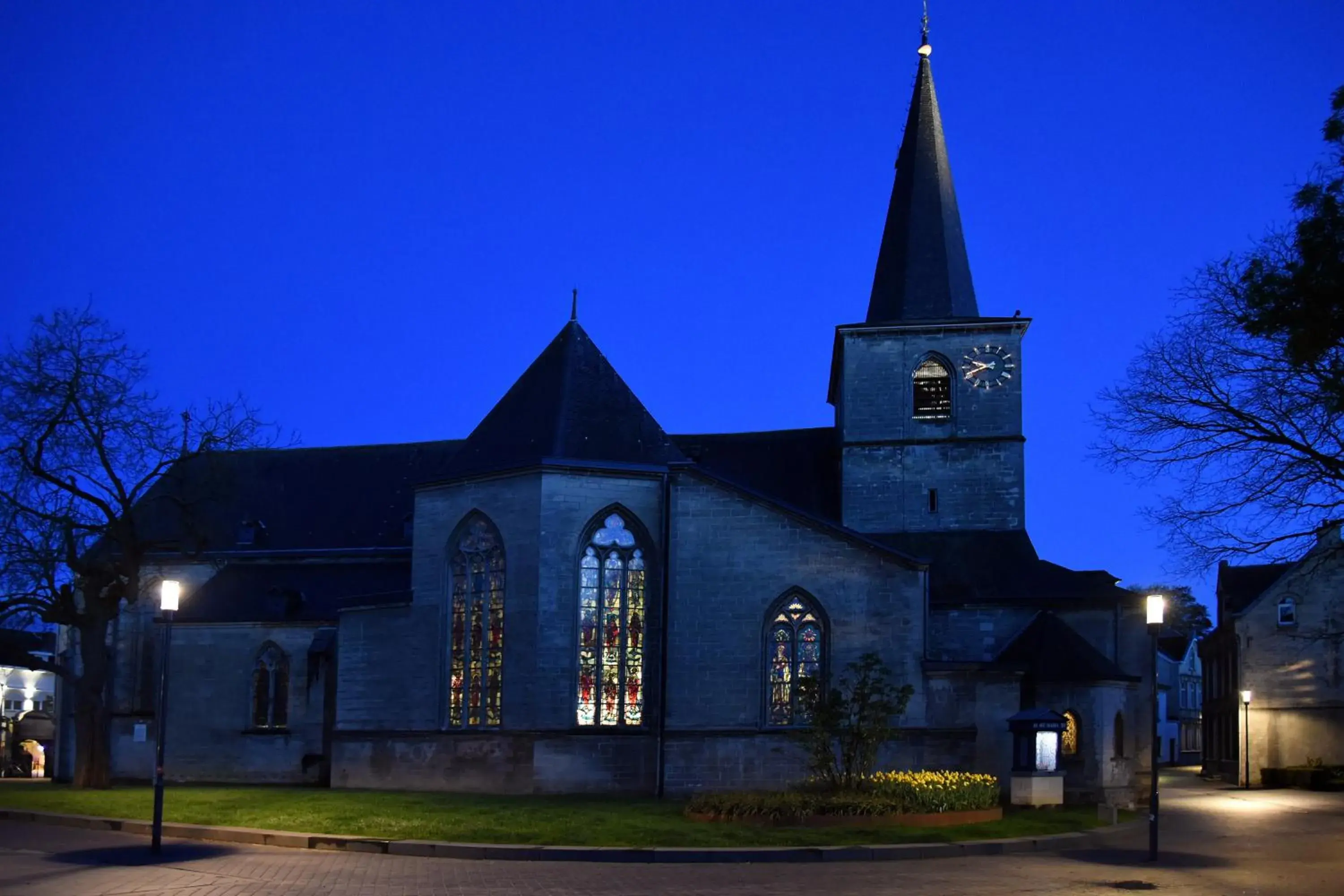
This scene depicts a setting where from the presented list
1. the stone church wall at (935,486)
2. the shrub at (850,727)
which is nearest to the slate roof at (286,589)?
the stone church wall at (935,486)

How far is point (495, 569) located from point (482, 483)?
7.43 feet

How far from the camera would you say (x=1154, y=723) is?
22.7 m

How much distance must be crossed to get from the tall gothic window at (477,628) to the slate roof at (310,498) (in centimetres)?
822

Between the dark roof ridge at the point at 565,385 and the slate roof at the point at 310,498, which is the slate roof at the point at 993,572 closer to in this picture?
the dark roof ridge at the point at 565,385

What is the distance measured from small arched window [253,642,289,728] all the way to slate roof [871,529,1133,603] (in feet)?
60.0

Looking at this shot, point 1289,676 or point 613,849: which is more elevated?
Result: point 1289,676

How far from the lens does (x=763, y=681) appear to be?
35.2 meters

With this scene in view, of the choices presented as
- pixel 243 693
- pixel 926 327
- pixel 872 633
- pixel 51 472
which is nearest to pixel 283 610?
pixel 243 693

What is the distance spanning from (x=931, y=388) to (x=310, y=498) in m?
21.4

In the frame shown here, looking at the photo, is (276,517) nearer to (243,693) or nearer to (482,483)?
(243,693)

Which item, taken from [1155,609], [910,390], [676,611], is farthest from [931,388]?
[1155,609]

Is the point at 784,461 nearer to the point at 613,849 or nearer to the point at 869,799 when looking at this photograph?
the point at 869,799

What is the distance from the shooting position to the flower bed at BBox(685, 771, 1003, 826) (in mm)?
25094

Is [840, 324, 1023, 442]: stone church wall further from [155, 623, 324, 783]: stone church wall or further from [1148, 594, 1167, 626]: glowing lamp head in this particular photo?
[1148, 594, 1167, 626]: glowing lamp head
